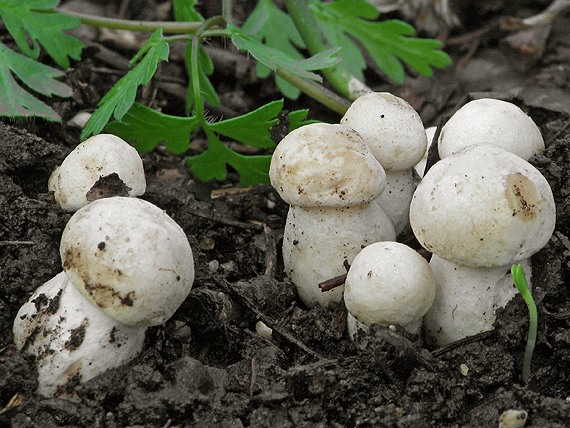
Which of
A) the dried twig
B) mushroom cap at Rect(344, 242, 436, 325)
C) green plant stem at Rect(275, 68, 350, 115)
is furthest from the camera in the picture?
green plant stem at Rect(275, 68, 350, 115)

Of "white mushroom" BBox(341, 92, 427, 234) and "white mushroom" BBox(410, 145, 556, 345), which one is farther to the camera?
"white mushroom" BBox(341, 92, 427, 234)

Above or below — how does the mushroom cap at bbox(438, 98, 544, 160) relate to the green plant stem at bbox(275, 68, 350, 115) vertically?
above

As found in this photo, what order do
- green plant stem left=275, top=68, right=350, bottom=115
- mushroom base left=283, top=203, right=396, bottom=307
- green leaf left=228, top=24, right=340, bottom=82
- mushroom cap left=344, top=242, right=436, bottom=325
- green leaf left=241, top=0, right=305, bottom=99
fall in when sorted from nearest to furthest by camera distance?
mushroom cap left=344, top=242, right=436, bottom=325
mushroom base left=283, top=203, right=396, bottom=307
green leaf left=228, top=24, right=340, bottom=82
green plant stem left=275, top=68, right=350, bottom=115
green leaf left=241, top=0, right=305, bottom=99

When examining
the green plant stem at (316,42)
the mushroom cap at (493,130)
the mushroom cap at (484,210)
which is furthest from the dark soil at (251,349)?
the green plant stem at (316,42)

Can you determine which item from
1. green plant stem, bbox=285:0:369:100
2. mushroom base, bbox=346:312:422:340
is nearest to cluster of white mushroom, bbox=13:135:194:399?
mushroom base, bbox=346:312:422:340

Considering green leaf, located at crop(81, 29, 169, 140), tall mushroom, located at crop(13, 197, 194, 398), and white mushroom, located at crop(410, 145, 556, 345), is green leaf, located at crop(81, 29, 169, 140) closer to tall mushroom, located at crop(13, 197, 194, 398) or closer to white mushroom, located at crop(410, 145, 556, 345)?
tall mushroom, located at crop(13, 197, 194, 398)

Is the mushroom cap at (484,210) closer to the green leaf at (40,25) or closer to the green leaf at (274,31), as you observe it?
the green leaf at (274,31)

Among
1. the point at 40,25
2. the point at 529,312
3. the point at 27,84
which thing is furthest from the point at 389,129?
the point at 40,25
